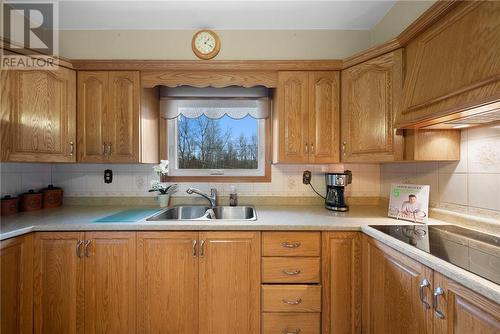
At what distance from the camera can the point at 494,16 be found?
2.62 ft

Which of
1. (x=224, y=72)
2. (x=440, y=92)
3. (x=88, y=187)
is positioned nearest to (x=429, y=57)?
(x=440, y=92)

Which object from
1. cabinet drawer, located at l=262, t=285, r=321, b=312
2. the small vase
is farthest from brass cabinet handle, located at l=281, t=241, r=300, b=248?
the small vase

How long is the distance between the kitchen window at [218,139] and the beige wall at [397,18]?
1.20 meters

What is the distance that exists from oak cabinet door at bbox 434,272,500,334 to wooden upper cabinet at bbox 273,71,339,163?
Answer: 105 centimetres

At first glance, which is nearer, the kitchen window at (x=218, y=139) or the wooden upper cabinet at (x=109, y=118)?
the wooden upper cabinet at (x=109, y=118)

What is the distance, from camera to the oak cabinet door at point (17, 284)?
4.06ft

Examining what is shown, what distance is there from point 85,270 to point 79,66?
5.04 feet

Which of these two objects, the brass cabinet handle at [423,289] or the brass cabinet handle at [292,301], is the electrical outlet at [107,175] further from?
the brass cabinet handle at [423,289]

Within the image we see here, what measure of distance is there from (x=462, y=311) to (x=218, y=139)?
1921mm

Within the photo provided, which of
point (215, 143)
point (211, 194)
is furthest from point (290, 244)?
point (215, 143)

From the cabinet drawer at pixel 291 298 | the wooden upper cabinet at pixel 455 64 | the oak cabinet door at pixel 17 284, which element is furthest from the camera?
the cabinet drawer at pixel 291 298

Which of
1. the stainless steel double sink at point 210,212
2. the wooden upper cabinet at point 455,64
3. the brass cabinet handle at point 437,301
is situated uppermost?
the wooden upper cabinet at point 455,64

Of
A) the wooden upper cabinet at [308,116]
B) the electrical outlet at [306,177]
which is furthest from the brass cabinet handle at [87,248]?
the electrical outlet at [306,177]

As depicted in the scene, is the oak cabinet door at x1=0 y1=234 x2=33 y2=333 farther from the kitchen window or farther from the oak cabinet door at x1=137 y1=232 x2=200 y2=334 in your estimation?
the kitchen window
